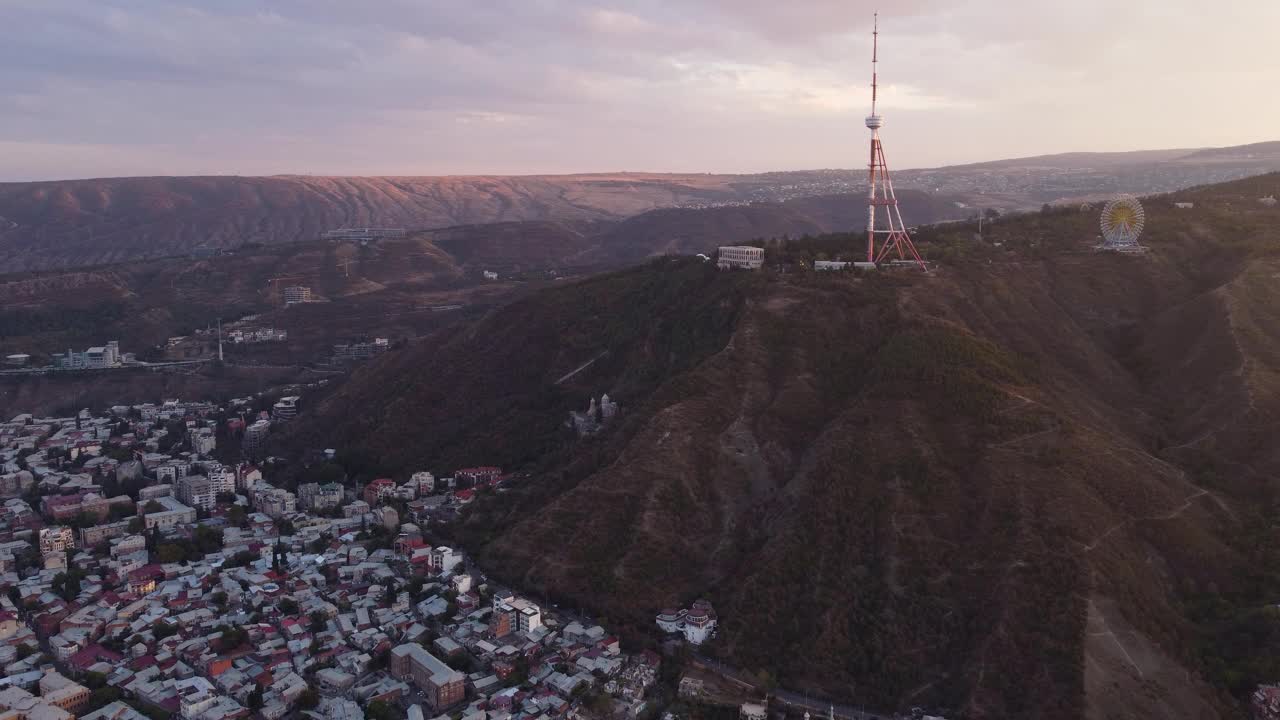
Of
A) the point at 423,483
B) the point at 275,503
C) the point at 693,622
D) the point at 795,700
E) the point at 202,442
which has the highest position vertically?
the point at 693,622

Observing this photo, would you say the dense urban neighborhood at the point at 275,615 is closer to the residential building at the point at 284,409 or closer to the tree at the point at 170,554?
the tree at the point at 170,554

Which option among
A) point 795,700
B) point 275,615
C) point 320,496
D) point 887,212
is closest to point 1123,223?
point 887,212

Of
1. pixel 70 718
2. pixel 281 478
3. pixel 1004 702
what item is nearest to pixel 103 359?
pixel 281 478

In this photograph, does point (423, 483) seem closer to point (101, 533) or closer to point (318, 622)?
point (318, 622)

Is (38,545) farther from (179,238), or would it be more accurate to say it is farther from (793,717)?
(179,238)

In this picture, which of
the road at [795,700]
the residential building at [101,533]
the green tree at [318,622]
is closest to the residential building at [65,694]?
the green tree at [318,622]

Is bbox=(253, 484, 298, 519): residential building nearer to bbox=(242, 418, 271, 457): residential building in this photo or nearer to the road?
bbox=(242, 418, 271, 457): residential building

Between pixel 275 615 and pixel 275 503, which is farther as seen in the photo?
pixel 275 503

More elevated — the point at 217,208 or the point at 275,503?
the point at 217,208

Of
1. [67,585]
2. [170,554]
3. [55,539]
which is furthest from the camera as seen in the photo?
[55,539]
